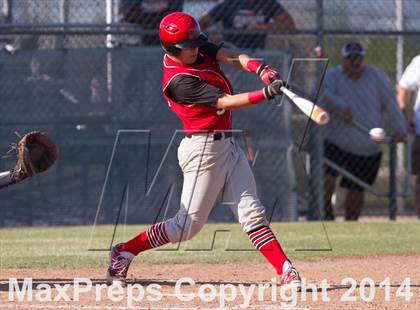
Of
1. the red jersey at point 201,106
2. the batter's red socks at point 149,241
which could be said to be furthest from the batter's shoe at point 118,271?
the red jersey at point 201,106

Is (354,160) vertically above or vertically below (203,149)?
above

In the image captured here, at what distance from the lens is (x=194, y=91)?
5965 millimetres

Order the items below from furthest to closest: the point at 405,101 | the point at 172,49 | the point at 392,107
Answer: the point at 392,107
the point at 405,101
the point at 172,49

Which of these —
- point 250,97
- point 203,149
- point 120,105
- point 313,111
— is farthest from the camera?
point 120,105

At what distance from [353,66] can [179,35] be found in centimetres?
574

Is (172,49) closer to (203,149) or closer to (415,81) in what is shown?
(203,149)

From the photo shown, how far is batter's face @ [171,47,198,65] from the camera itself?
6.04 metres

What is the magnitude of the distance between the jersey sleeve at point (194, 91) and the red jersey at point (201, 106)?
59mm

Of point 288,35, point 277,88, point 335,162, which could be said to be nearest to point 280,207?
point 335,162

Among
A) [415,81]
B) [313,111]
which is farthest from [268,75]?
[415,81]

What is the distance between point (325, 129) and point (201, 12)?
6.70 ft

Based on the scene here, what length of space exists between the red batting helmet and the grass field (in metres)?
2.15

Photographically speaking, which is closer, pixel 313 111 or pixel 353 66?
pixel 313 111

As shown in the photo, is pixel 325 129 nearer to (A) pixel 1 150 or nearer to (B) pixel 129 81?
(B) pixel 129 81
